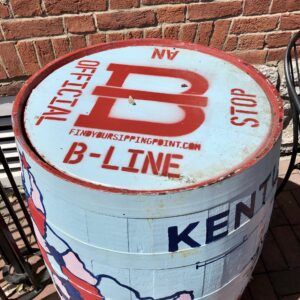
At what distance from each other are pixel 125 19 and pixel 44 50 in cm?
43

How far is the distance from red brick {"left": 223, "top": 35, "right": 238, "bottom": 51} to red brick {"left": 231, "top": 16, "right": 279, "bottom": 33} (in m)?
0.04

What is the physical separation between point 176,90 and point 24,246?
139cm

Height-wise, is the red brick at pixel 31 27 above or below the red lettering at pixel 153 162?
below

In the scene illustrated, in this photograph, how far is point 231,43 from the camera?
2279 millimetres

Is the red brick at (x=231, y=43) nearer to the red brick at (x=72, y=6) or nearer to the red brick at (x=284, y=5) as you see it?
the red brick at (x=284, y=5)

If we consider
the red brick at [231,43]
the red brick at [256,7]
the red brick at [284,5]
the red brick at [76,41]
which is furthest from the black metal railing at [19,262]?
the red brick at [284,5]

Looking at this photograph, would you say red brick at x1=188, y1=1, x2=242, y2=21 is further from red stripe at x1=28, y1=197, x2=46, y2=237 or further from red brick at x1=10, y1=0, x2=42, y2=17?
red stripe at x1=28, y1=197, x2=46, y2=237

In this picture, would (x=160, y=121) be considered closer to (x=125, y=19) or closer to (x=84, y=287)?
(x=84, y=287)

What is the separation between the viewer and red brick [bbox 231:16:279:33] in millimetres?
2213

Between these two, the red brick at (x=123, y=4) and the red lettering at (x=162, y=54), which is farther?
the red brick at (x=123, y=4)

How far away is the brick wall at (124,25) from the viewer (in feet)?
6.76

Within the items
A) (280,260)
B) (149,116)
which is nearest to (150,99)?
(149,116)

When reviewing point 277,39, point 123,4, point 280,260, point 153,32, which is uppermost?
point 123,4

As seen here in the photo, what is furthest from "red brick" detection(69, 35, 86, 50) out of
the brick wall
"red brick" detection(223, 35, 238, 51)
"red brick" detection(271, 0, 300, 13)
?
"red brick" detection(271, 0, 300, 13)
